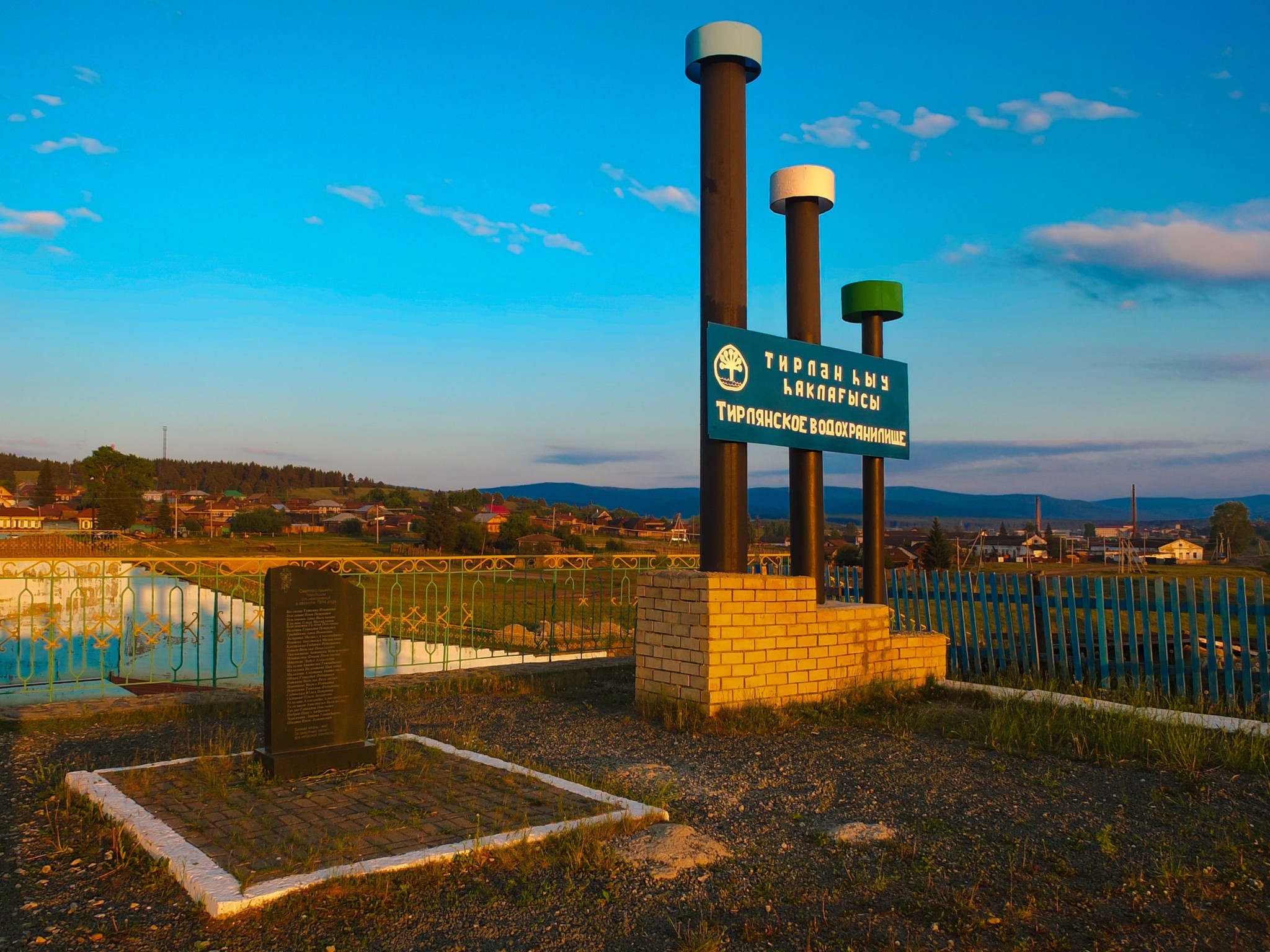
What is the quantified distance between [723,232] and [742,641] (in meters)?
Result: 3.46

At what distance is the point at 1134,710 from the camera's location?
7180mm

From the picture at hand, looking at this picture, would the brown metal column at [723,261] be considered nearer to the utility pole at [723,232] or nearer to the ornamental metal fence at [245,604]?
the utility pole at [723,232]

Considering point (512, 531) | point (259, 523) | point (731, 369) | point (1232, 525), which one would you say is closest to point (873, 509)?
point (731, 369)

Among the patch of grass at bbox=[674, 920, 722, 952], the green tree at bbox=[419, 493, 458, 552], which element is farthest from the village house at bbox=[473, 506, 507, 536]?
the patch of grass at bbox=[674, 920, 722, 952]

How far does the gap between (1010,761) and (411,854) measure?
395cm

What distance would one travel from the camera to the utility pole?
25.2 feet

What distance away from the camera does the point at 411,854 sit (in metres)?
3.79

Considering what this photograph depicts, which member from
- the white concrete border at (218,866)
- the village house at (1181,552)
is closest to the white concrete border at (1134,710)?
the white concrete border at (218,866)

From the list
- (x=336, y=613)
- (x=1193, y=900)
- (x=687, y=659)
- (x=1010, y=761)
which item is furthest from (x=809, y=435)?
(x=1193, y=900)

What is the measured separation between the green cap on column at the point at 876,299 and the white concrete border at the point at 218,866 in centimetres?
680

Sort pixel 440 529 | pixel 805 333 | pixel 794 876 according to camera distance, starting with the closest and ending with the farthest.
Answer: pixel 794 876 < pixel 805 333 < pixel 440 529

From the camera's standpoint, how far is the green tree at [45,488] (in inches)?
4446

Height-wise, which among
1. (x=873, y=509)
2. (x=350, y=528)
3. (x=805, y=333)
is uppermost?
(x=805, y=333)

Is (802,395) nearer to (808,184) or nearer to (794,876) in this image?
(808,184)
